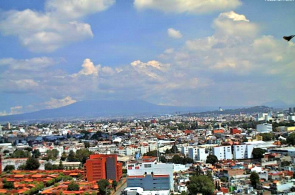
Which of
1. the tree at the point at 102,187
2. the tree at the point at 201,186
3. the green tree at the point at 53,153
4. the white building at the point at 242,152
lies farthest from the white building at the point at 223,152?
the green tree at the point at 53,153

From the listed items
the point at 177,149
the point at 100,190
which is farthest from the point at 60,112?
the point at 100,190

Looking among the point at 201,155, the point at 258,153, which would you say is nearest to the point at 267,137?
the point at 258,153

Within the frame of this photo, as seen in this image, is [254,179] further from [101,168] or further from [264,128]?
[264,128]

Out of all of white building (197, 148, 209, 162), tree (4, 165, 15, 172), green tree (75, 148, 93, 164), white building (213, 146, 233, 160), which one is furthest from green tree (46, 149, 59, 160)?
white building (213, 146, 233, 160)

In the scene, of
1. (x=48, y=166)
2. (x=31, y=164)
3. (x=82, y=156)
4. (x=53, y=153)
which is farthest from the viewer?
(x=53, y=153)

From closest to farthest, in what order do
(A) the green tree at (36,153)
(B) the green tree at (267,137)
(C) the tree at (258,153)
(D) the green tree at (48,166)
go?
(C) the tree at (258,153) → (D) the green tree at (48,166) → (A) the green tree at (36,153) → (B) the green tree at (267,137)

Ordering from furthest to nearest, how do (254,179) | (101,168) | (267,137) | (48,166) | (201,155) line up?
(267,137)
(201,155)
(48,166)
(101,168)
(254,179)

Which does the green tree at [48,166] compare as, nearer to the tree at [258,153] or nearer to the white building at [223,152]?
the white building at [223,152]

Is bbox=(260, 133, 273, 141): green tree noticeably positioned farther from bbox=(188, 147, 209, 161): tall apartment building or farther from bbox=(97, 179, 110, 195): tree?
bbox=(97, 179, 110, 195): tree
